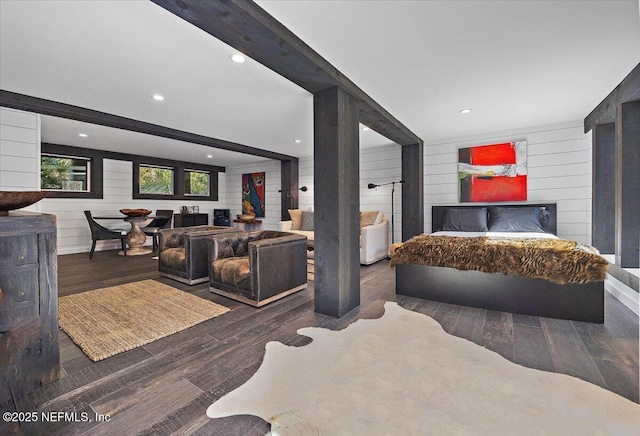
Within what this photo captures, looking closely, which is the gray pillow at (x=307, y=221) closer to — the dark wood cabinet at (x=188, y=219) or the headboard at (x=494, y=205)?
the headboard at (x=494, y=205)

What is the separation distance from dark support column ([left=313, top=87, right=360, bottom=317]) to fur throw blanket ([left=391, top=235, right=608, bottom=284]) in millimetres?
912

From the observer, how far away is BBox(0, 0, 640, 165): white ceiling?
190cm

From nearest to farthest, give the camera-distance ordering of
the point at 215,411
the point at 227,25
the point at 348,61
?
the point at 215,411 → the point at 227,25 → the point at 348,61

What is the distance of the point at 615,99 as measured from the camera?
3.11 meters

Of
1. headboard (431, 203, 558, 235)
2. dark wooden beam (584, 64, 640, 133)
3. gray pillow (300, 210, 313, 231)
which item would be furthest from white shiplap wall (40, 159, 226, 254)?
dark wooden beam (584, 64, 640, 133)

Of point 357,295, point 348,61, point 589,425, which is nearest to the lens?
point 589,425

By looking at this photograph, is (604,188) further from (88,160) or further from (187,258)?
(88,160)

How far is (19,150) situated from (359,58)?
14.0ft

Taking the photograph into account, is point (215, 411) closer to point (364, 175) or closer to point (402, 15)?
point (402, 15)

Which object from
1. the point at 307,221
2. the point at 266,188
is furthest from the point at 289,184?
the point at 307,221

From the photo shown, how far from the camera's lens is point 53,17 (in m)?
1.94

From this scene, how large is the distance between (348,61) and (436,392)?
2.56m

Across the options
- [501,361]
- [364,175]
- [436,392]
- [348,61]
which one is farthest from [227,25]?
[364,175]

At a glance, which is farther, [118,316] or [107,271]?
[107,271]
